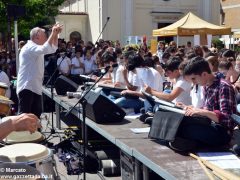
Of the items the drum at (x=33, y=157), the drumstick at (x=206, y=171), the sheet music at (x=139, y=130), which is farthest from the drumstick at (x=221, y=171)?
the sheet music at (x=139, y=130)

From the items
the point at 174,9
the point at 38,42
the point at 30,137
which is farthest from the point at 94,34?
the point at 30,137

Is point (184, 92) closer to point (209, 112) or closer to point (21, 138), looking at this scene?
point (209, 112)

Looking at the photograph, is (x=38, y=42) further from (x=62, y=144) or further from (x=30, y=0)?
(x=30, y=0)

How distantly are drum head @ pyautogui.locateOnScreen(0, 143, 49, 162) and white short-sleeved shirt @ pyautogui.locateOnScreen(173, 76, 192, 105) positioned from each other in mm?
2529

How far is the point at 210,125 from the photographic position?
4215mm

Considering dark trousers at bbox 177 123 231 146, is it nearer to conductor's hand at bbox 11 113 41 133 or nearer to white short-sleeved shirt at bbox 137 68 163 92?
conductor's hand at bbox 11 113 41 133

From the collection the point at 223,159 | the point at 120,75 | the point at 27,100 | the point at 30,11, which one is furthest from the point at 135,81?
the point at 30,11

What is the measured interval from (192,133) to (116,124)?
1.81 metres

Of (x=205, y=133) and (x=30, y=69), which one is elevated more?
(x=30, y=69)

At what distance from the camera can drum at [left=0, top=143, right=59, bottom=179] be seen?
3.41 metres

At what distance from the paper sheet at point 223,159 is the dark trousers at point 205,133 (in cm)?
14

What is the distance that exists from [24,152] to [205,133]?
1.66 meters

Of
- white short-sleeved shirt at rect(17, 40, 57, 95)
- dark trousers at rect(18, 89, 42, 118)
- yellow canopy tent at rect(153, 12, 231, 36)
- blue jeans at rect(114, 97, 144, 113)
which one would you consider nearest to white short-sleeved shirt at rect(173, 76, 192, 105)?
blue jeans at rect(114, 97, 144, 113)

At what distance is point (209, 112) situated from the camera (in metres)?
4.25
